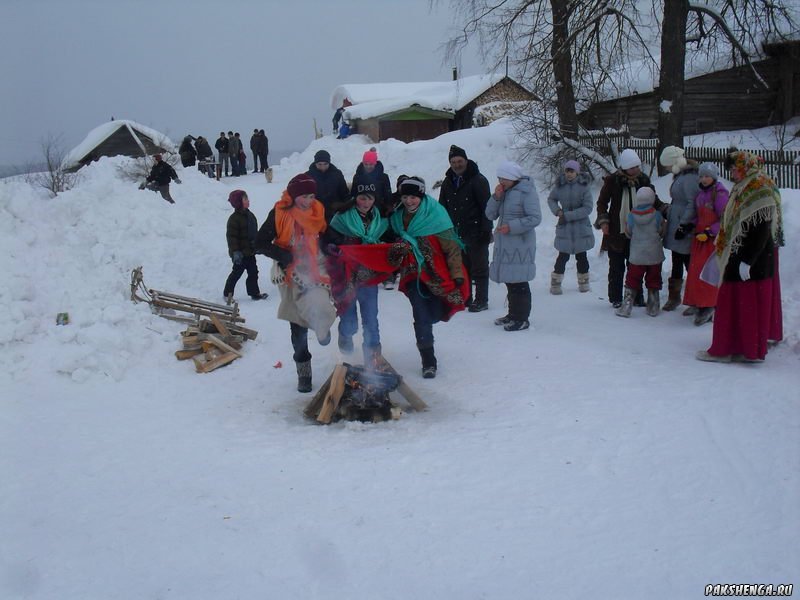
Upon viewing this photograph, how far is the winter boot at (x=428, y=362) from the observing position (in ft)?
21.7

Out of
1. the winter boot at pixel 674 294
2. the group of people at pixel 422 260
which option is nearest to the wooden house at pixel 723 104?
the winter boot at pixel 674 294

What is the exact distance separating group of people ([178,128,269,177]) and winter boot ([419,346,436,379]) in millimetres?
22913

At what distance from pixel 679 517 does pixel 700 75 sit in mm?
21678

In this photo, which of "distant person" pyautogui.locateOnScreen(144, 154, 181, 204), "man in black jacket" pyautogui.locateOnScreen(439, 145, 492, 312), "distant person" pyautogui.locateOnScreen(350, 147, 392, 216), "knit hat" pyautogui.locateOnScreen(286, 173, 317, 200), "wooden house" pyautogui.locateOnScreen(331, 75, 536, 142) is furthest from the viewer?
"wooden house" pyautogui.locateOnScreen(331, 75, 536, 142)

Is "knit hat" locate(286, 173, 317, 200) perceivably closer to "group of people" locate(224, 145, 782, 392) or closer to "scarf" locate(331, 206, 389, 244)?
"group of people" locate(224, 145, 782, 392)

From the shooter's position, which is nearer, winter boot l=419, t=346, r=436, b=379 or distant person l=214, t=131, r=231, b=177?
winter boot l=419, t=346, r=436, b=379

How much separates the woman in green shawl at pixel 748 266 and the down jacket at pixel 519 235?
2.06 meters

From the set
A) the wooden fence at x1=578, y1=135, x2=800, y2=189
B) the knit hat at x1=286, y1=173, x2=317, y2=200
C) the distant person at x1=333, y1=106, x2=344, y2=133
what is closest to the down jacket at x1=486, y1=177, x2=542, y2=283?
the knit hat at x1=286, y1=173, x2=317, y2=200

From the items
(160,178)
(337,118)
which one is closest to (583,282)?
(160,178)

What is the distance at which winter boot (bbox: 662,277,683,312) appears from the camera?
27.5 ft

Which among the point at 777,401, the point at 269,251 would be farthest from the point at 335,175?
the point at 777,401

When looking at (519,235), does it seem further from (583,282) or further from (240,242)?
(240,242)

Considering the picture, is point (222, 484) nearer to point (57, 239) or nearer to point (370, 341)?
point (370, 341)

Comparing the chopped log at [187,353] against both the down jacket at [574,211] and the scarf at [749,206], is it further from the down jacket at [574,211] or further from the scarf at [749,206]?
the scarf at [749,206]
